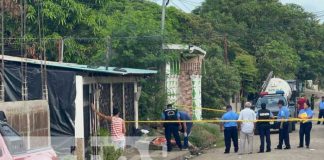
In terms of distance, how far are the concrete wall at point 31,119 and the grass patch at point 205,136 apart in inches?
368

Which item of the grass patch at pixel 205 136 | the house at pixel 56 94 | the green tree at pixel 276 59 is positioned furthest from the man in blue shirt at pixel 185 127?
the green tree at pixel 276 59

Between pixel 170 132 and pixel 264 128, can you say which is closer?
pixel 170 132

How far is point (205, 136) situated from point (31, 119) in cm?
1210

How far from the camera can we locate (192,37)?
5428 centimetres

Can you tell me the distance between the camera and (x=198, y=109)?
39.2 m

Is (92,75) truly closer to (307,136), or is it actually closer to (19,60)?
(19,60)

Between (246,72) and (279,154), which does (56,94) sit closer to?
(279,154)

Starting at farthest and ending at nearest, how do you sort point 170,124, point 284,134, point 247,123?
point 284,134
point 170,124
point 247,123

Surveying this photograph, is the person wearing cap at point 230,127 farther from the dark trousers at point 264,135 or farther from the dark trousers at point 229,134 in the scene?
the dark trousers at point 264,135

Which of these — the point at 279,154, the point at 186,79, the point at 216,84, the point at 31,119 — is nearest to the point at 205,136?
the point at 279,154

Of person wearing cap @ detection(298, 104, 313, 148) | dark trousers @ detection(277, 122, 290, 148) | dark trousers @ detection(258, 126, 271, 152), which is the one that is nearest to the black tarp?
dark trousers @ detection(258, 126, 271, 152)

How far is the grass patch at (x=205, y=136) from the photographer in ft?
89.9

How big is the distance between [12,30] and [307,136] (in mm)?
12470

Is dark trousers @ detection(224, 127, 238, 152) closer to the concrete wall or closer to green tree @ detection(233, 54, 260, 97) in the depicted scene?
the concrete wall
